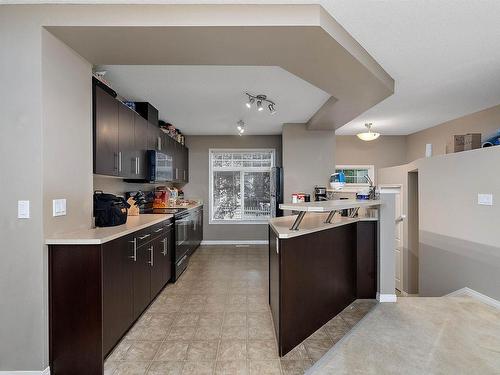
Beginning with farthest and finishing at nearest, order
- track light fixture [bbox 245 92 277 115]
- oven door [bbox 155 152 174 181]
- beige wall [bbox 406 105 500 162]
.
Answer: beige wall [bbox 406 105 500 162] < oven door [bbox 155 152 174 181] < track light fixture [bbox 245 92 277 115]

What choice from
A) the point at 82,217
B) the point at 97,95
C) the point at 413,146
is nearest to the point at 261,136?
the point at 413,146

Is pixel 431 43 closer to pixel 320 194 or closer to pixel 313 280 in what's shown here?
pixel 313 280

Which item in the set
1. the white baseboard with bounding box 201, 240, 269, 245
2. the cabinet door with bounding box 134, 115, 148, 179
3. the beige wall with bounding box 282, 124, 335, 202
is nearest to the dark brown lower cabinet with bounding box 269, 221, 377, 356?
the cabinet door with bounding box 134, 115, 148, 179

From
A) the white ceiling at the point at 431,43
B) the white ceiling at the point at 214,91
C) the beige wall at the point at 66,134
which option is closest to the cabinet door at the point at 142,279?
the beige wall at the point at 66,134

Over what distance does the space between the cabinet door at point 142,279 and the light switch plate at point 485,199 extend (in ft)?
12.5

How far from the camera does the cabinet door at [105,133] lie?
2660 mm

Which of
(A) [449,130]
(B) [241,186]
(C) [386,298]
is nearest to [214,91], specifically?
(C) [386,298]

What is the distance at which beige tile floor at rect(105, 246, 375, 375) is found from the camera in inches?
84.3

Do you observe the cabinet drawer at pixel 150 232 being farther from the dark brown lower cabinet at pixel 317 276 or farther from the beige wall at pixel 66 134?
the dark brown lower cabinet at pixel 317 276

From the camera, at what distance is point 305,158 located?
18.2 feet

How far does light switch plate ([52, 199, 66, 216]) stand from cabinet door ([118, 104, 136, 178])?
3.56 feet

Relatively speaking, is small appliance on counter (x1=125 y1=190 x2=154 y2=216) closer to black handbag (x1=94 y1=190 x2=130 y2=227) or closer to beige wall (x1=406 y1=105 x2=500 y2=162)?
black handbag (x1=94 y1=190 x2=130 y2=227)

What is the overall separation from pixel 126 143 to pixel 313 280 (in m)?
2.52

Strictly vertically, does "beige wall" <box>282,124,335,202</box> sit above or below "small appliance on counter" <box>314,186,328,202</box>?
above
